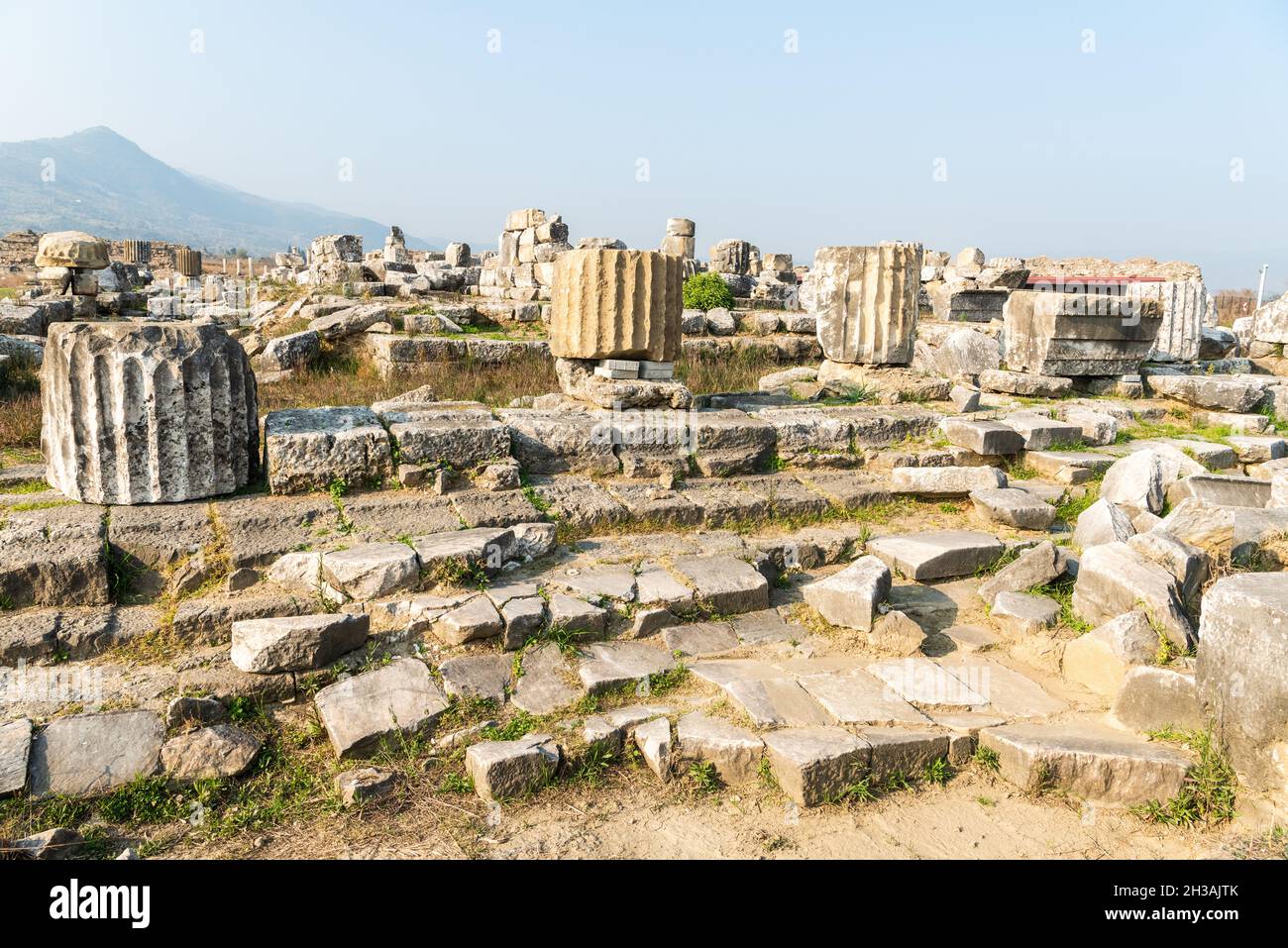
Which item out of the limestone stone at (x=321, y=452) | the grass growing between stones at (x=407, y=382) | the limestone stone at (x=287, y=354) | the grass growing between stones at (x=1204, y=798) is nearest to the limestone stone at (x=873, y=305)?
the grass growing between stones at (x=407, y=382)

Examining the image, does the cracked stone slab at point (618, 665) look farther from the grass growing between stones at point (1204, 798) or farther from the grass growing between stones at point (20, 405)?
the grass growing between stones at point (20, 405)

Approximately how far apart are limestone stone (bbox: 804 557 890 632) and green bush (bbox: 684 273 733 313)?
38.0 ft

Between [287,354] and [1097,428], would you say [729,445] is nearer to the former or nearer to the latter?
[1097,428]

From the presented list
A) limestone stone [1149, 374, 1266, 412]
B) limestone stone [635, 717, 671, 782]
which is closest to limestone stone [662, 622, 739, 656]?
limestone stone [635, 717, 671, 782]

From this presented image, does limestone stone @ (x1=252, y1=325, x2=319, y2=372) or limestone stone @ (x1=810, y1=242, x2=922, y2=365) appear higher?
limestone stone @ (x1=810, y1=242, x2=922, y2=365)

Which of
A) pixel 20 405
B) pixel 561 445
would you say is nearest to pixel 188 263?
pixel 20 405

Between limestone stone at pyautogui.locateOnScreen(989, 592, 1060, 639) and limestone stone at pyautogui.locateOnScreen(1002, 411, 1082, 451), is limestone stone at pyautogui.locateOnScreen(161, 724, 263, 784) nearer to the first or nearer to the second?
limestone stone at pyautogui.locateOnScreen(989, 592, 1060, 639)

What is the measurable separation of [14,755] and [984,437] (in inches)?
247

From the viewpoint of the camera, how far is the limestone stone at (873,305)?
839 centimetres

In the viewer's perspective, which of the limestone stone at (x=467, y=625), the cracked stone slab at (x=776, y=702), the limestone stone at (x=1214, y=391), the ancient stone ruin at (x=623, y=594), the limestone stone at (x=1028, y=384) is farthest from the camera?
the limestone stone at (x=1028, y=384)

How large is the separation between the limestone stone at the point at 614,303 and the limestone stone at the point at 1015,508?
108 inches

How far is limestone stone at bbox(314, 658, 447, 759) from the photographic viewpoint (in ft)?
11.2

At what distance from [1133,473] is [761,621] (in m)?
3.16
